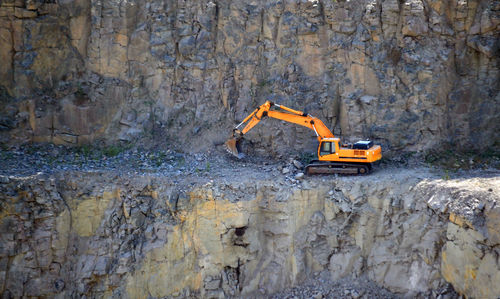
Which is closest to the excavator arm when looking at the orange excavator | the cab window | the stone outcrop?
the orange excavator

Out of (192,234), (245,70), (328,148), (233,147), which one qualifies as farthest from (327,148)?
(192,234)

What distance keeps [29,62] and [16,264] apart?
236 inches

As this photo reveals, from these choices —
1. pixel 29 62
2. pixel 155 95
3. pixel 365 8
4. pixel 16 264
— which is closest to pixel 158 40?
pixel 155 95

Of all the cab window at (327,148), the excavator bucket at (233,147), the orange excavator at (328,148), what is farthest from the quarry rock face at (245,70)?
the cab window at (327,148)

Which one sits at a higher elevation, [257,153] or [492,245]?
[257,153]

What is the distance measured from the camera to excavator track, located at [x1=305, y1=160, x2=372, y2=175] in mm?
13008

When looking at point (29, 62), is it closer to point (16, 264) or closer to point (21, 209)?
point (21, 209)

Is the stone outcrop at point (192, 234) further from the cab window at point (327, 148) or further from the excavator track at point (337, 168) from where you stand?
the cab window at point (327, 148)

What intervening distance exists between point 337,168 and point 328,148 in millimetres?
Result: 574

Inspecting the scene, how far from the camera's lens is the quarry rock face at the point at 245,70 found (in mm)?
13734

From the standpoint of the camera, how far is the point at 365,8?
45.6 feet

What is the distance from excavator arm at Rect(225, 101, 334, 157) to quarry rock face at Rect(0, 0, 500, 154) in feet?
2.33

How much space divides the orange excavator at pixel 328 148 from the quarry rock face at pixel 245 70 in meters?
0.83

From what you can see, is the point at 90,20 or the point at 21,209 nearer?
the point at 21,209
